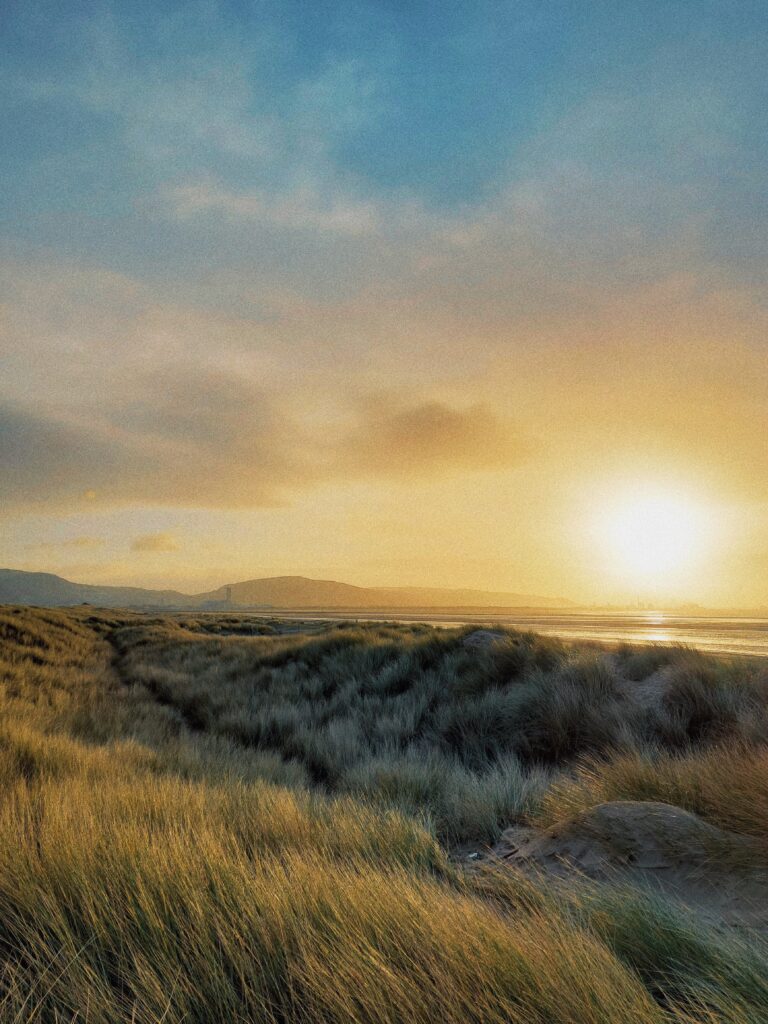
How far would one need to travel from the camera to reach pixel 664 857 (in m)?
2.84

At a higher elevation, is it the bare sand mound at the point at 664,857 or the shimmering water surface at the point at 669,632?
the bare sand mound at the point at 664,857

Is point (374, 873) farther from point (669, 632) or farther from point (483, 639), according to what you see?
point (669, 632)

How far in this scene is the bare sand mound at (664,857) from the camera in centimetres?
253

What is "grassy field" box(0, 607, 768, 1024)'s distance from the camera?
1.55 meters

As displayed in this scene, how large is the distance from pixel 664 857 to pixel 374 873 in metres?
1.41

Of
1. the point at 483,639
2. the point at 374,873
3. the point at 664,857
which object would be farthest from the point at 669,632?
the point at 374,873

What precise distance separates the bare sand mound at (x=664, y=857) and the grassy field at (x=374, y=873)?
198 millimetres

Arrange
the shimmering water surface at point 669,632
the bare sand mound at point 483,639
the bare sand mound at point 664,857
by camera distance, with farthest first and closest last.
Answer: the shimmering water surface at point 669,632 < the bare sand mound at point 483,639 < the bare sand mound at point 664,857

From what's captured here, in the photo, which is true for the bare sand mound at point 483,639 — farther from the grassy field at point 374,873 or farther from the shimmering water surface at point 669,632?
the grassy field at point 374,873

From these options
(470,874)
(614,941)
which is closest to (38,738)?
(470,874)

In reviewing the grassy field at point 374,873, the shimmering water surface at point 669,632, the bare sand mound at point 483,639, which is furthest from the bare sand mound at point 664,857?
the shimmering water surface at point 669,632

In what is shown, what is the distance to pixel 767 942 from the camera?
6.30ft

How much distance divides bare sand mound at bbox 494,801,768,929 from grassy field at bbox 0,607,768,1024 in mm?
198

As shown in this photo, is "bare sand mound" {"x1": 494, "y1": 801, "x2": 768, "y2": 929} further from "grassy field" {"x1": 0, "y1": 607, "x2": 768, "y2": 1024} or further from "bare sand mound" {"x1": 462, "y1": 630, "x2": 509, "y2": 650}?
"bare sand mound" {"x1": 462, "y1": 630, "x2": 509, "y2": 650}
